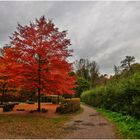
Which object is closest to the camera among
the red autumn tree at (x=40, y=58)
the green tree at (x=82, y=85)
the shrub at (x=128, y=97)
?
the shrub at (x=128, y=97)

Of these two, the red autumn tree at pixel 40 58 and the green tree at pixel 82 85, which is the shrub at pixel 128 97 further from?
the green tree at pixel 82 85

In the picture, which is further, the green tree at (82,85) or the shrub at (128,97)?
the green tree at (82,85)

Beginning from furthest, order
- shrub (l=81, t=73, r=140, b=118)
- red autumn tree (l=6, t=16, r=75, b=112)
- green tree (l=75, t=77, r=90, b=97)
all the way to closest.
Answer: green tree (l=75, t=77, r=90, b=97), red autumn tree (l=6, t=16, r=75, b=112), shrub (l=81, t=73, r=140, b=118)

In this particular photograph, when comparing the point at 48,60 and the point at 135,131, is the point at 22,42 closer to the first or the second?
the point at 48,60

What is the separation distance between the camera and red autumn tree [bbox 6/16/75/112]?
21.5m

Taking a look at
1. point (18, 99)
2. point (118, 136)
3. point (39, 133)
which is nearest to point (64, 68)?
point (39, 133)

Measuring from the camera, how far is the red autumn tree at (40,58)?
21.5m

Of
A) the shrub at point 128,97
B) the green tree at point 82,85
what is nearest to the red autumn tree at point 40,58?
the shrub at point 128,97

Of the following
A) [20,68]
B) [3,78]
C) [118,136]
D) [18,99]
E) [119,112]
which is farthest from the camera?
[18,99]

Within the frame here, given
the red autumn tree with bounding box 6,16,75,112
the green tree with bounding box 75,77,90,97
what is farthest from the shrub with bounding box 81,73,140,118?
the green tree with bounding box 75,77,90,97

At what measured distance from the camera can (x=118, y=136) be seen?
1146cm

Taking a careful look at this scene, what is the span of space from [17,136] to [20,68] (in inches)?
395

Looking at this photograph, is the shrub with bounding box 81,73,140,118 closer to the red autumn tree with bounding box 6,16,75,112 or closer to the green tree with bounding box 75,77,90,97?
the red autumn tree with bounding box 6,16,75,112

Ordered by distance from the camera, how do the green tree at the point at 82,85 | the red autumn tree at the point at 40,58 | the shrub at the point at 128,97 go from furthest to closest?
the green tree at the point at 82,85 → the red autumn tree at the point at 40,58 → the shrub at the point at 128,97
